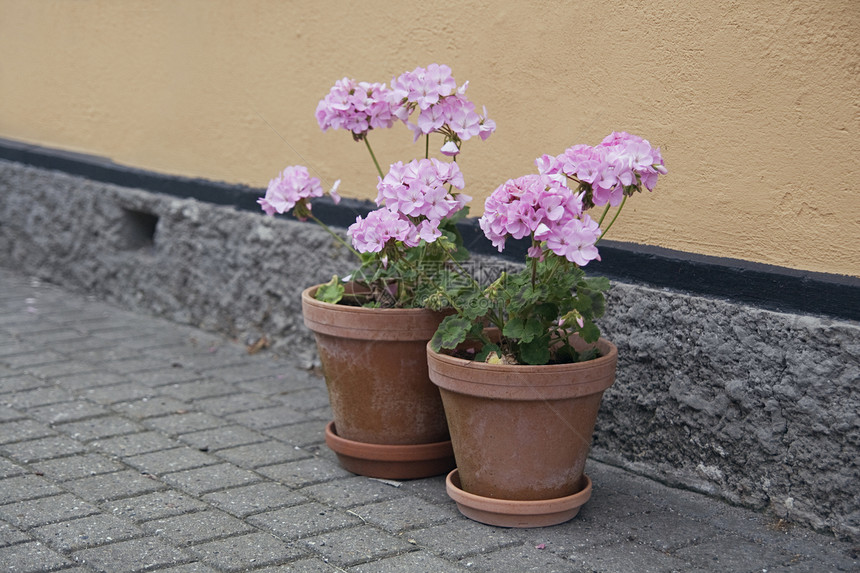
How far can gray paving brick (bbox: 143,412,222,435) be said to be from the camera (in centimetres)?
360

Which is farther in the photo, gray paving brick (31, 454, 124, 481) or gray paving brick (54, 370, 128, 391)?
gray paving brick (54, 370, 128, 391)

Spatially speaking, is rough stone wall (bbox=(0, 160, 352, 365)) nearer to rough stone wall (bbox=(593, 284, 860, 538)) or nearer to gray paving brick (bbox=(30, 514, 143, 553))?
rough stone wall (bbox=(593, 284, 860, 538))

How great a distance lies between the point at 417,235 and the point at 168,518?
42.6 inches

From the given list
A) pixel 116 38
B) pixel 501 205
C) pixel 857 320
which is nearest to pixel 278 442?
pixel 501 205

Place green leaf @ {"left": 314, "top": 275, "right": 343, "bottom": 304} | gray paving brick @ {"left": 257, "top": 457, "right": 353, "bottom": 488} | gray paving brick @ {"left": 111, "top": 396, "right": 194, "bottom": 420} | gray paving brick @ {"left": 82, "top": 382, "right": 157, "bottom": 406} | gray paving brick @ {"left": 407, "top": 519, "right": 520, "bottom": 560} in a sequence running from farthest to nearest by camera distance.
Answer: gray paving brick @ {"left": 82, "top": 382, "right": 157, "bottom": 406} < gray paving brick @ {"left": 111, "top": 396, "right": 194, "bottom": 420} < green leaf @ {"left": 314, "top": 275, "right": 343, "bottom": 304} < gray paving brick @ {"left": 257, "top": 457, "right": 353, "bottom": 488} < gray paving brick @ {"left": 407, "top": 519, "right": 520, "bottom": 560}

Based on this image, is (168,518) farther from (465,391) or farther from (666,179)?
(666,179)

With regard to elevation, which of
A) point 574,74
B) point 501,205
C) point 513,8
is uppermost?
point 513,8

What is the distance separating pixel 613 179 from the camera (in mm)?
2590

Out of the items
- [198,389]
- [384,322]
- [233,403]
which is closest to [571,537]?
[384,322]

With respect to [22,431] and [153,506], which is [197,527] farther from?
[22,431]

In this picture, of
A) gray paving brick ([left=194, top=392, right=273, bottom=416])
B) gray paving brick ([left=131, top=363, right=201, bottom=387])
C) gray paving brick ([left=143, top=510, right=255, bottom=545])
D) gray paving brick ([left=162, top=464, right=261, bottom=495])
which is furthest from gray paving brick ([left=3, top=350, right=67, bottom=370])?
gray paving brick ([left=143, top=510, right=255, bottom=545])

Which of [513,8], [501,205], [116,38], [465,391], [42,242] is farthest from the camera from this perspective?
[42,242]

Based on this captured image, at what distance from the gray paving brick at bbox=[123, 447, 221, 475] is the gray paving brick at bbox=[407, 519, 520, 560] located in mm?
896

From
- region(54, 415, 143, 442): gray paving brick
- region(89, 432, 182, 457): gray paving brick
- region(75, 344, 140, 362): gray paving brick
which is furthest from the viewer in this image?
region(75, 344, 140, 362): gray paving brick
